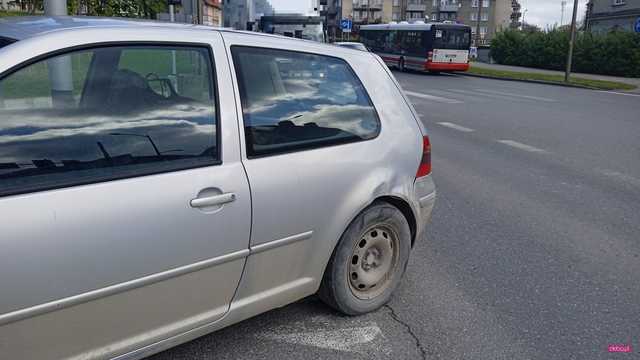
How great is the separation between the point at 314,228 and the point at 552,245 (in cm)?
270

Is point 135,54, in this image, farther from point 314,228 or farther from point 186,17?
point 186,17

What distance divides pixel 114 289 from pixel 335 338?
54.7 inches

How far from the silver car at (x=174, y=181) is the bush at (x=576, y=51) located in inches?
1271

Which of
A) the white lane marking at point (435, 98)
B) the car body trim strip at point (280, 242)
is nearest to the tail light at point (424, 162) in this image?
the car body trim strip at point (280, 242)

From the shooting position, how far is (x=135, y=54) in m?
2.55

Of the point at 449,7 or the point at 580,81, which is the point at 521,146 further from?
the point at 449,7

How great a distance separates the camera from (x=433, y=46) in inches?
1196

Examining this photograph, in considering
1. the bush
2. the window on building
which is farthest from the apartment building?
the bush

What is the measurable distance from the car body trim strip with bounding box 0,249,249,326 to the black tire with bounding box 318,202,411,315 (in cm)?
73

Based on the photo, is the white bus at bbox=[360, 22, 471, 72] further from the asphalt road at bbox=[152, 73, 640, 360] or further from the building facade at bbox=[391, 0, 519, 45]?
the building facade at bbox=[391, 0, 519, 45]

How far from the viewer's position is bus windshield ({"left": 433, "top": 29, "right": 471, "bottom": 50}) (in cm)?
3042

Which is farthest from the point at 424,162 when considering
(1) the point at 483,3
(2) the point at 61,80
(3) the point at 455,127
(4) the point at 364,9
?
(1) the point at 483,3

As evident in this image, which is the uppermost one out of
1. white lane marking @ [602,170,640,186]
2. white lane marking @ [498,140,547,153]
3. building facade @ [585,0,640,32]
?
building facade @ [585,0,640,32]

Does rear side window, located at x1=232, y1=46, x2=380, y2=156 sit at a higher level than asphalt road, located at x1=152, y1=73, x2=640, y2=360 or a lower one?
higher
